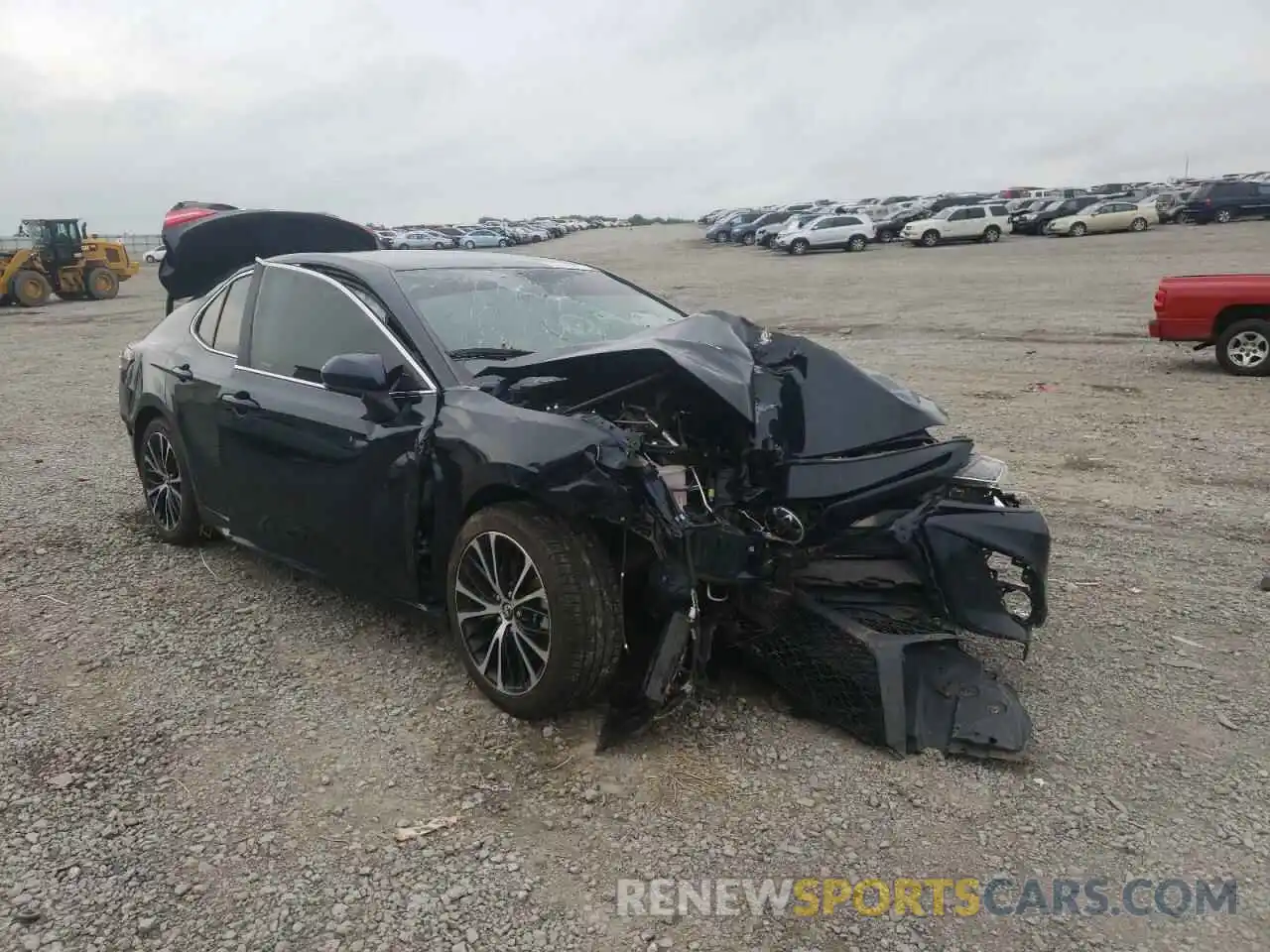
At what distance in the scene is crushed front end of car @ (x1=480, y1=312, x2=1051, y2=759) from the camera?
128 inches

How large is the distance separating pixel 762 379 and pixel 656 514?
87 centimetres

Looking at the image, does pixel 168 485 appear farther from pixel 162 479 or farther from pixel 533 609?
pixel 533 609

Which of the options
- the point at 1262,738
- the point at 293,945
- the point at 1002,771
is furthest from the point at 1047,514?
the point at 293,945

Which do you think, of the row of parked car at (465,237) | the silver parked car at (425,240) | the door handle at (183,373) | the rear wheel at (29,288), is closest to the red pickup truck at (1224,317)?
the door handle at (183,373)

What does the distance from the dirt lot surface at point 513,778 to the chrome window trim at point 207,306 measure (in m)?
1.15

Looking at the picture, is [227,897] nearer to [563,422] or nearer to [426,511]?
[426,511]

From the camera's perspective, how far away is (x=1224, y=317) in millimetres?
10336

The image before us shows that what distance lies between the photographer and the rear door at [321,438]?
3.80 meters

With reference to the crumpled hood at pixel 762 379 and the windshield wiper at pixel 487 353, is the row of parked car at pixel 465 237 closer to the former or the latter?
the windshield wiper at pixel 487 353

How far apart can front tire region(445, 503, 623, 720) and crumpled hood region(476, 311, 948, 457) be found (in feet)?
1.88

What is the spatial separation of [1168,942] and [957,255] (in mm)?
32797

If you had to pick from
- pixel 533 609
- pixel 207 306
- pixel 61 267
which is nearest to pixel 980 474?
pixel 533 609

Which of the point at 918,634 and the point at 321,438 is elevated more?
the point at 321,438

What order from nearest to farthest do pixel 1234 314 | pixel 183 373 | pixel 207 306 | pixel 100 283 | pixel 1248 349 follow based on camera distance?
pixel 183 373 < pixel 207 306 < pixel 1248 349 < pixel 1234 314 < pixel 100 283
